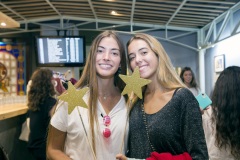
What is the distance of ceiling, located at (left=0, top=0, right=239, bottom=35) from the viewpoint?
4344 mm

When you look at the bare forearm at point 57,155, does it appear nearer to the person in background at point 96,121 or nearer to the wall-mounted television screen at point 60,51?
the person in background at point 96,121

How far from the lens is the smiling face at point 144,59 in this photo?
1320 millimetres

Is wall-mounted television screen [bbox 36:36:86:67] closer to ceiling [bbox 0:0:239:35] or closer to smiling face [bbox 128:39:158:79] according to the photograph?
ceiling [bbox 0:0:239:35]

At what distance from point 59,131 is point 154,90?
537mm

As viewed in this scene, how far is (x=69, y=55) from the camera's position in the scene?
4.55 metres

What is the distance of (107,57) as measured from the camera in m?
1.37

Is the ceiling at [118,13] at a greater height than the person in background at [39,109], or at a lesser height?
greater

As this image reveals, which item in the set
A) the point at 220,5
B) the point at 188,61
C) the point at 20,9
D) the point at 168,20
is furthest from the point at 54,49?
the point at 188,61

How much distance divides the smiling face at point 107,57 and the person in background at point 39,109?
1.56 meters

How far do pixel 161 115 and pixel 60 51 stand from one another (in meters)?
3.63

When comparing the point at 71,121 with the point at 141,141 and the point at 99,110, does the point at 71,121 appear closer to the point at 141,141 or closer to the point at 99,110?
the point at 99,110

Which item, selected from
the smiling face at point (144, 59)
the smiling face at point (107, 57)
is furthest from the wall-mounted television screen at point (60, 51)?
the smiling face at point (144, 59)

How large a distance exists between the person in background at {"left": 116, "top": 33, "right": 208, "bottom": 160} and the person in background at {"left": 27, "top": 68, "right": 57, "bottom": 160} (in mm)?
1653

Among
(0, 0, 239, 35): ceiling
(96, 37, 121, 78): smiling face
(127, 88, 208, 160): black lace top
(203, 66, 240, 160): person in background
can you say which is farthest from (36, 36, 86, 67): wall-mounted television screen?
(127, 88, 208, 160): black lace top
